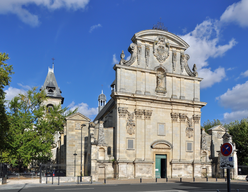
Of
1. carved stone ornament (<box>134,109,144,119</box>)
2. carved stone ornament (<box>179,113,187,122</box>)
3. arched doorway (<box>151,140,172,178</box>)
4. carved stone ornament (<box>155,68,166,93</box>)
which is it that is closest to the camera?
carved stone ornament (<box>134,109,144,119</box>)

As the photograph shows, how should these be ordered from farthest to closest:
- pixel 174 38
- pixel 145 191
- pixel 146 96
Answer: pixel 174 38, pixel 146 96, pixel 145 191

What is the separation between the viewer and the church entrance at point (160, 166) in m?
33.3

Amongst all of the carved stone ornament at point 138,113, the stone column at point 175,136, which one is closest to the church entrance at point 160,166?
the stone column at point 175,136

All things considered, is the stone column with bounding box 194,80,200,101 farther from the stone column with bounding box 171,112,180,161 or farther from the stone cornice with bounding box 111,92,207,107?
the stone column with bounding box 171,112,180,161

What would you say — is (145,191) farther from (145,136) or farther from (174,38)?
(174,38)

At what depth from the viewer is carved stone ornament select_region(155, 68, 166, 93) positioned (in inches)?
1383

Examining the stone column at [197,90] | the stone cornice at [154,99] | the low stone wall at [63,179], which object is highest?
the stone column at [197,90]

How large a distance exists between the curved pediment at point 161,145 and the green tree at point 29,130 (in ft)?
50.0

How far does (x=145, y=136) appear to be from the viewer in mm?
32844

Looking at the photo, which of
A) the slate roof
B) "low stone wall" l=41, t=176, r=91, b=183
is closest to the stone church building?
"low stone wall" l=41, t=176, r=91, b=183

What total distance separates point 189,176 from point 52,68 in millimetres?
50086

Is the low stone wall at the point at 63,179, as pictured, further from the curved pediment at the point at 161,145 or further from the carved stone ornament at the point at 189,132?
the carved stone ornament at the point at 189,132

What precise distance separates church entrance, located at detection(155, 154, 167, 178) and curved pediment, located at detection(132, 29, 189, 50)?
16500 millimetres

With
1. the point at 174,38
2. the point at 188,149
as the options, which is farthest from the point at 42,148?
the point at 174,38
